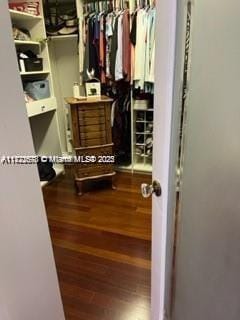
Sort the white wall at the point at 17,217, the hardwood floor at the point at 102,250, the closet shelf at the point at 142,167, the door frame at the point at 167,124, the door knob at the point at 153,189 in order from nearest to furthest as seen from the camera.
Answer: the door frame at the point at 167,124
the white wall at the point at 17,217
the door knob at the point at 153,189
the hardwood floor at the point at 102,250
the closet shelf at the point at 142,167

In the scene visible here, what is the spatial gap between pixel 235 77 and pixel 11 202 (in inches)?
29.7

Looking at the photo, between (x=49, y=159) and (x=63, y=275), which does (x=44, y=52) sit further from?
(x=63, y=275)

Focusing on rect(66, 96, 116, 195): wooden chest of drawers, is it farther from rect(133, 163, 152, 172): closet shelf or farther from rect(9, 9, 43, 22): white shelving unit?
rect(9, 9, 43, 22): white shelving unit

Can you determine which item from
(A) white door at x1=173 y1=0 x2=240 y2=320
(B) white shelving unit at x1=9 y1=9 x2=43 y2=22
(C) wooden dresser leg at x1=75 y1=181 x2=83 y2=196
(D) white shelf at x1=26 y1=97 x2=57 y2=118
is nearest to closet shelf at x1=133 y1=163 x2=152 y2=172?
(C) wooden dresser leg at x1=75 y1=181 x2=83 y2=196

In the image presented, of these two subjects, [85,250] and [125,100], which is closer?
[85,250]

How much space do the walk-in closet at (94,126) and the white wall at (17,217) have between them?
660mm

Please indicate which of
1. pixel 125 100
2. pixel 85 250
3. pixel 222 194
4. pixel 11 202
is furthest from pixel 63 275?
pixel 125 100

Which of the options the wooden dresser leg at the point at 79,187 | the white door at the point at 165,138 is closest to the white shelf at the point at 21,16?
the wooden dresser leg at the point at 79,187

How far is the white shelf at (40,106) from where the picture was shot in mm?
2555

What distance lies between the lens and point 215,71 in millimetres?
586

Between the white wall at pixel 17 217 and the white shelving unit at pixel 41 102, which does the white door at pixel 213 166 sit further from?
the white shelving unit at pixel 41 102

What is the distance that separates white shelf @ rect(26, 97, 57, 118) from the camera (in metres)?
2.55

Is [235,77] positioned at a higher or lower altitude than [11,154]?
higher

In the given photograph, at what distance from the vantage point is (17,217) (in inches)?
34.2
